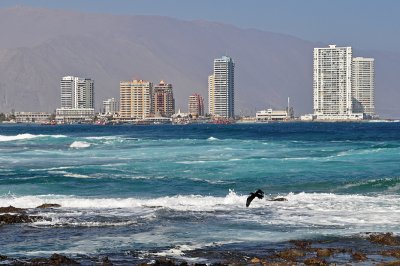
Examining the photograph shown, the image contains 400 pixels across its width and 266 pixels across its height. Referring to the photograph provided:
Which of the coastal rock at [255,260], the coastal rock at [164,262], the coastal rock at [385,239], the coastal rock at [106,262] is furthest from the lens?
the coastal rock at [385,239]

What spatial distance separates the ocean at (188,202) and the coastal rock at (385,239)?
681mm

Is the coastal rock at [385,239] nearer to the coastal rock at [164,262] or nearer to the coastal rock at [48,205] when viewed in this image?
the coastal rock at [164,262]

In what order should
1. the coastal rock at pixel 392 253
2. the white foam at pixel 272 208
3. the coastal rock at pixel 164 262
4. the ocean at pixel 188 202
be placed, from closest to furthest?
the coastal rock at pixel 164 262 → the coastal rock at pixel 392 253 → the ocean at pixel 188 202 → the white foam at pixel 272 208

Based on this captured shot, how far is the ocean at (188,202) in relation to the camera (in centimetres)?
2430

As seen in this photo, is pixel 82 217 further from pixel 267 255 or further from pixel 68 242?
pixel 267 255

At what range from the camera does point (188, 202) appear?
34688mm

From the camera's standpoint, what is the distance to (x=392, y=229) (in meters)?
26.3

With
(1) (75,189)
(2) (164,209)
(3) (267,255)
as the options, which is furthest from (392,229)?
(1) (75,189)

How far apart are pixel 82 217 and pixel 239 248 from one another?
7.89 m

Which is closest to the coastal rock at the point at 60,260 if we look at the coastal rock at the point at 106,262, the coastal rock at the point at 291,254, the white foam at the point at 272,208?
the coastal rock at the point at 106,262

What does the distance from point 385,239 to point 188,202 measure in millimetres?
12109

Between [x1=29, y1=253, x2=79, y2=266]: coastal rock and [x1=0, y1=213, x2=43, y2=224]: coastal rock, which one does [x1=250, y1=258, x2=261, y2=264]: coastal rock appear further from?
[x1=0, y1=213, x2=43, y2=224]: coastal rock

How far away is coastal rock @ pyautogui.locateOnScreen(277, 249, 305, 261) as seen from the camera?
21500 millimetres

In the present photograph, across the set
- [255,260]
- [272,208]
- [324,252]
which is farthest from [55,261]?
[272,208]
